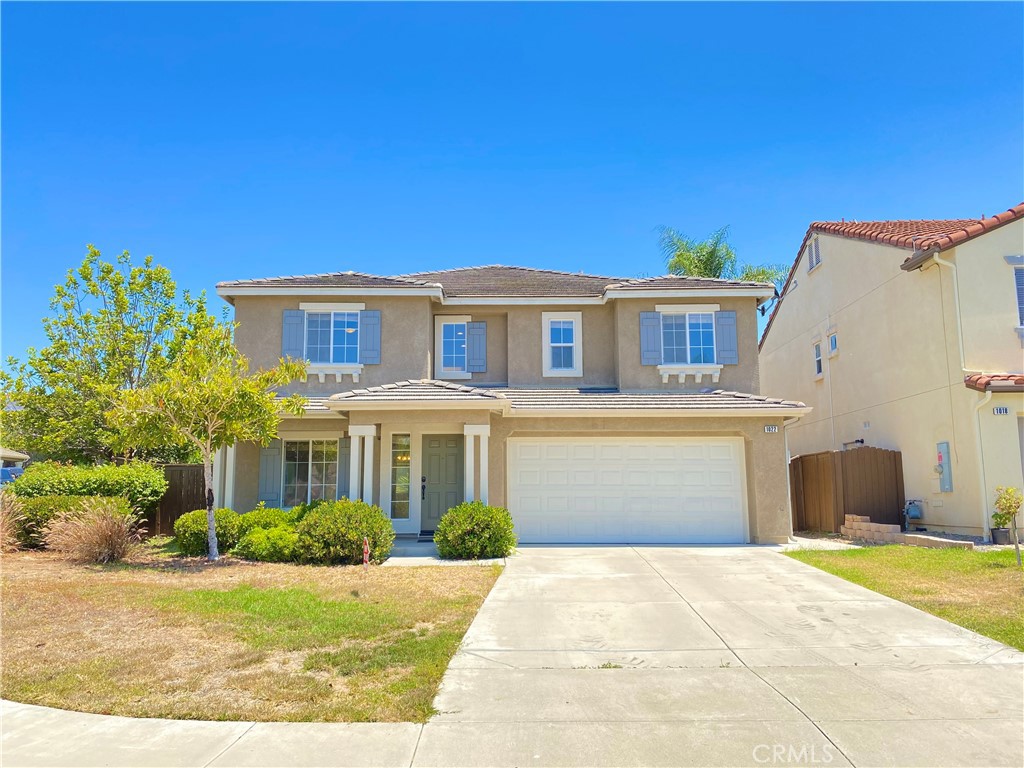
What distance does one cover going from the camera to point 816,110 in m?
14.2

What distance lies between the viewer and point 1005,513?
1203 cm

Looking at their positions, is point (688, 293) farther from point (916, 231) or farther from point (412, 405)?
point (412, 405)

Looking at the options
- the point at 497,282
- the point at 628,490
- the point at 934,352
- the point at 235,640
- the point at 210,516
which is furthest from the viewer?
the point at 497,282

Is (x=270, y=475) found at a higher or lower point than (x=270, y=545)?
higher

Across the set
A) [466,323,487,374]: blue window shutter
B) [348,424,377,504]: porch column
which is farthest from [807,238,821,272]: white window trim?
[348,424,377,504]: porch column

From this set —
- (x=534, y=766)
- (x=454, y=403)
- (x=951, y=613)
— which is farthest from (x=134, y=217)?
(x=951, y=613)

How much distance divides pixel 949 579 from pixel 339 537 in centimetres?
955

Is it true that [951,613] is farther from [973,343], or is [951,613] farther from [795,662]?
[973,343]

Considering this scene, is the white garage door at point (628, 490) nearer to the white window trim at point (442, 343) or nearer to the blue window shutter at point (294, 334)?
the white window trim at point (442, 343)

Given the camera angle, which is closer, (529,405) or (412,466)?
(529,405)

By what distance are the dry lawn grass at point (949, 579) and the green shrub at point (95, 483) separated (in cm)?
1355

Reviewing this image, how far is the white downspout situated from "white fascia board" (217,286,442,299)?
11.6 meters

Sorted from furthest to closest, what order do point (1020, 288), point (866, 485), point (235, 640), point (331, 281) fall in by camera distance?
point (331, 281), point (866, 485), point (1020, 288), point (235, 640)

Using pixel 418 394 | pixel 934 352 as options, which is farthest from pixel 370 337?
pixel 934 352
